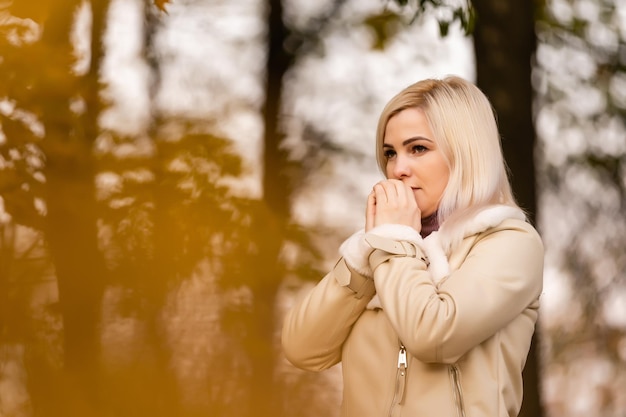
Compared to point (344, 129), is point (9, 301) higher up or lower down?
lower down

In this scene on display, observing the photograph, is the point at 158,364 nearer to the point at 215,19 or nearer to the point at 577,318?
the point at 215,19

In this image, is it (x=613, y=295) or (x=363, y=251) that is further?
(x=613, y=295)

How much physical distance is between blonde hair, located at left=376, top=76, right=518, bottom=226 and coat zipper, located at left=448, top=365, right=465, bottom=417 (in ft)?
1.27

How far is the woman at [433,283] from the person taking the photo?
2.28 metres

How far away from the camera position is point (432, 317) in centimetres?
223

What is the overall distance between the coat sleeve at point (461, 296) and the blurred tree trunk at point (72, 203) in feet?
12.0

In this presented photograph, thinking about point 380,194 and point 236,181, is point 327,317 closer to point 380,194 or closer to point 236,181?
point 380,194

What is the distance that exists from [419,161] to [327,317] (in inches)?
18.5

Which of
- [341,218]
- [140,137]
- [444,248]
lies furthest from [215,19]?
[444,248]

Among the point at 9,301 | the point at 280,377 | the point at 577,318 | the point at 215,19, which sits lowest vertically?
the point at 280,377

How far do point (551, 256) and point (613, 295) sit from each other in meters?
0.50

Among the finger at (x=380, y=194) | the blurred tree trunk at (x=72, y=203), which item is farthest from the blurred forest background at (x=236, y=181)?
the finger at (x=380, y=194)

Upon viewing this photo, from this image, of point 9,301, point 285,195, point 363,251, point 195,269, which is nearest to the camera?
point 363,251

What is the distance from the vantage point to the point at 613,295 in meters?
6.71
